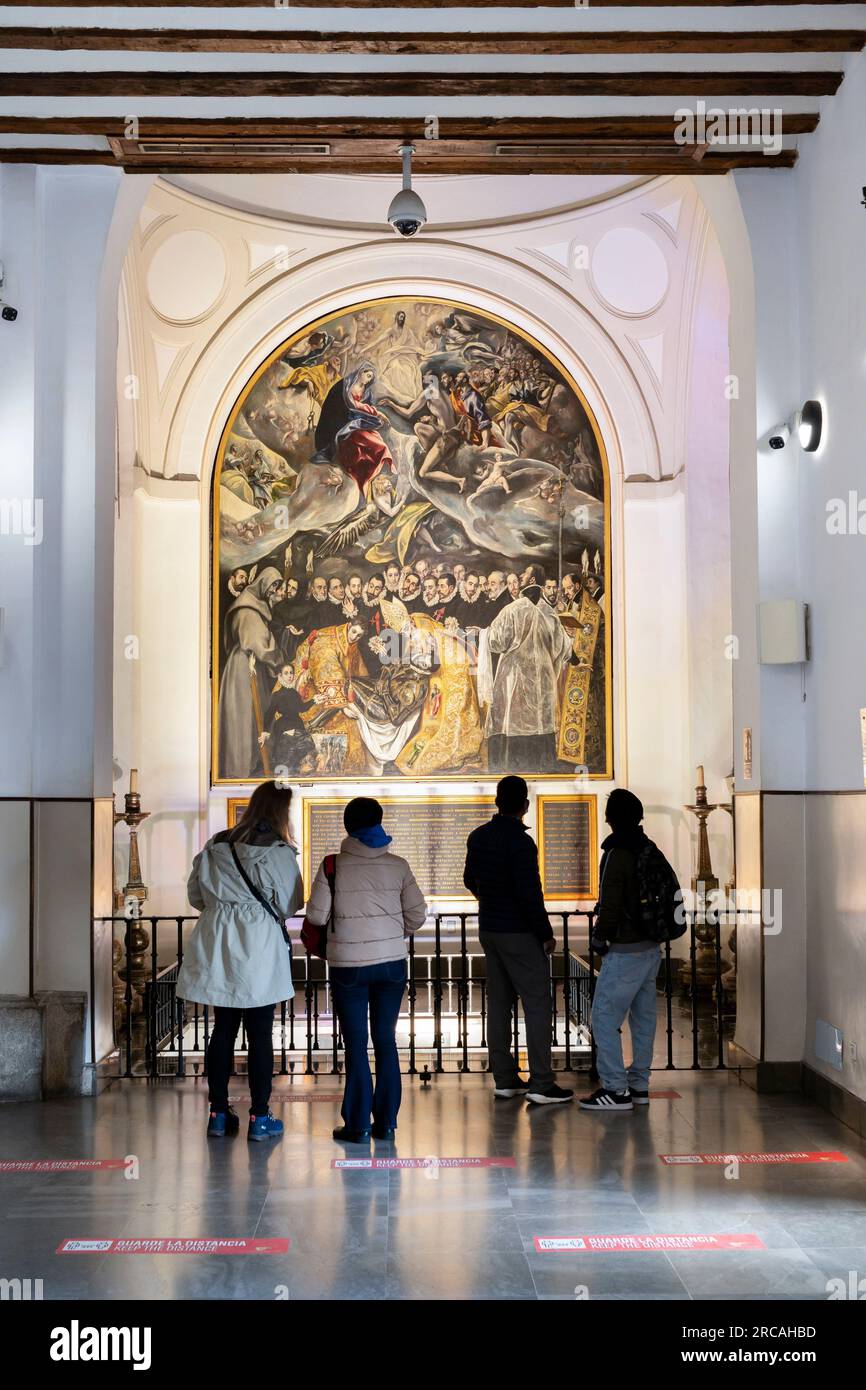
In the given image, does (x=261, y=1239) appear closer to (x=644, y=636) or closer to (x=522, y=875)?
(x=522, y=875)

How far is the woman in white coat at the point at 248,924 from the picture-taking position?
634 cm

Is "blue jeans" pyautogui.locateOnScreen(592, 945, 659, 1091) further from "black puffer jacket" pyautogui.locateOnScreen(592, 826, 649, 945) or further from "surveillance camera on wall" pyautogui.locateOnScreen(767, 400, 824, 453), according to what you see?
"surveillance camera on wall" pyautogui.locateOnScreen(767, 400, 824, 453)

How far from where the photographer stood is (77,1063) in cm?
764

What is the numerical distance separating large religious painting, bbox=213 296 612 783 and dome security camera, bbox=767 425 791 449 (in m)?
→ 5.46

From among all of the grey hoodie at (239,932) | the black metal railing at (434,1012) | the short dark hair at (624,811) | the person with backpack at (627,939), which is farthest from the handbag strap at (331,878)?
the short dark hair at (624,811)

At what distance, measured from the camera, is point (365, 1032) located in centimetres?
649

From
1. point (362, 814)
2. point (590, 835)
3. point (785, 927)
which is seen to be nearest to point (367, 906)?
point (362, 814)

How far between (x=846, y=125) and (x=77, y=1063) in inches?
266

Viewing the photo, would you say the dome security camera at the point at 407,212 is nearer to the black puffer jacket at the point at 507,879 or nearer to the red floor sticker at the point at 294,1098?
the black puffer jacket at the point at 507,879

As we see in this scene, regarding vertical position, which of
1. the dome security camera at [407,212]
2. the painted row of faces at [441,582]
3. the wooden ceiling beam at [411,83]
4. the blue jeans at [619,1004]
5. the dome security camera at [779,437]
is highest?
the wooden ceiling beam at [411,83]

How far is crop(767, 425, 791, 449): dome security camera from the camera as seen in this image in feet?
25.6

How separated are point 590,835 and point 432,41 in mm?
8227

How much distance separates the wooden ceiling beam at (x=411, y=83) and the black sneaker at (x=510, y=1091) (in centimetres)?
548
